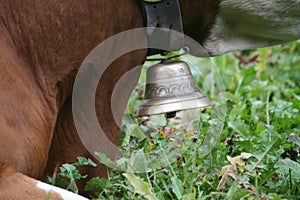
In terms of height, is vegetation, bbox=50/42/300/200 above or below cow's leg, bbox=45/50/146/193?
below

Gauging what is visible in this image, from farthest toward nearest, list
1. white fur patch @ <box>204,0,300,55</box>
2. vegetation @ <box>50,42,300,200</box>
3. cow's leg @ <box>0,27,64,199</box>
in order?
white fur patch @ <box>204,0,300,55</box> → vegetation @ <box>50,42,300,200</box> → cow's leg @ <box>0,27,64,199</box>

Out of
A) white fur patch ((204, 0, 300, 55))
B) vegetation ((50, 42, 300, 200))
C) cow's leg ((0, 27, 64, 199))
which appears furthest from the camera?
white fur patch ((204, 0, 300, 55))

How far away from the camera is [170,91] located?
6.51 ft

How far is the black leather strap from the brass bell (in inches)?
2.9

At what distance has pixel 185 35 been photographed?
82.0 inches

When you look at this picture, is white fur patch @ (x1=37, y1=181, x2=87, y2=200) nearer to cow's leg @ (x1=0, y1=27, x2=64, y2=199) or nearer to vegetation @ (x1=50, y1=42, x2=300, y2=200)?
cow's leg @ (x1=0, y1=27, x2=64, y2=199)

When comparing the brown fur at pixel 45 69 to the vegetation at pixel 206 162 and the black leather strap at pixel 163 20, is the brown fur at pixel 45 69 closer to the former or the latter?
the black leather strap at pixel 163 20

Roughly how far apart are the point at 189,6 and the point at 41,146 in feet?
2.01

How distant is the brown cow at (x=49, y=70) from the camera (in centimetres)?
166

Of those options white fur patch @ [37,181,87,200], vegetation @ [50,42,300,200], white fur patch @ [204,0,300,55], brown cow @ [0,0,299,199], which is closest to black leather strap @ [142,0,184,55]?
brown cow @ [0,0,299,199]

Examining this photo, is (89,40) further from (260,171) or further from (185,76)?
(260,171)

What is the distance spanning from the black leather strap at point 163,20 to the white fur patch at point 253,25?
166mm

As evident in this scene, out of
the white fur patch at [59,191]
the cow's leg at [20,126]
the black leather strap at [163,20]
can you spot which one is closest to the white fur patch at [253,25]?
the black leather strap at [163,20]

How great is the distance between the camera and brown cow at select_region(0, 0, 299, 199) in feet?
5.43
